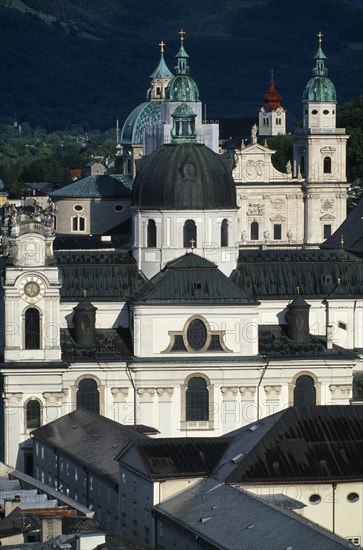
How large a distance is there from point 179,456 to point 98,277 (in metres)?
21.3

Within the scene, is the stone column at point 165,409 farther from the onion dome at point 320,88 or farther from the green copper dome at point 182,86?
the onion dome at point 320,88

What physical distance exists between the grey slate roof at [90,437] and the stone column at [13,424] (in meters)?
1.44

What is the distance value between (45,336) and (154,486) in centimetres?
1906

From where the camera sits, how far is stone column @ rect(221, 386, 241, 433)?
99875 millimetres

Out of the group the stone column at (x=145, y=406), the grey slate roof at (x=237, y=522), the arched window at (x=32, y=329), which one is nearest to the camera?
the grey slate roof at (x=237, y=522)

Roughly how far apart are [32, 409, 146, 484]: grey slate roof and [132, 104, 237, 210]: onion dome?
1037cm

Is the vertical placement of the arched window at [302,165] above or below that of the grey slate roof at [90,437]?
above

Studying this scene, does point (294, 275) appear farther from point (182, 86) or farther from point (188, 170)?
point (182, 86)

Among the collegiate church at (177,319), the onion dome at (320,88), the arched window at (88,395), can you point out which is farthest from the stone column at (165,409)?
the onion dome at (320,88)

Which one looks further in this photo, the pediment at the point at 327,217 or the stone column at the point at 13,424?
the pediment at the point at 327,217

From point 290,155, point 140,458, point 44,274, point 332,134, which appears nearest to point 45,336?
point 44,274

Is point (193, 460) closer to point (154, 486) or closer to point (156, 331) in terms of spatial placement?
point (154, 486)

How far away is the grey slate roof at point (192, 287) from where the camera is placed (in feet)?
328

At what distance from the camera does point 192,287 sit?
100625 mm
